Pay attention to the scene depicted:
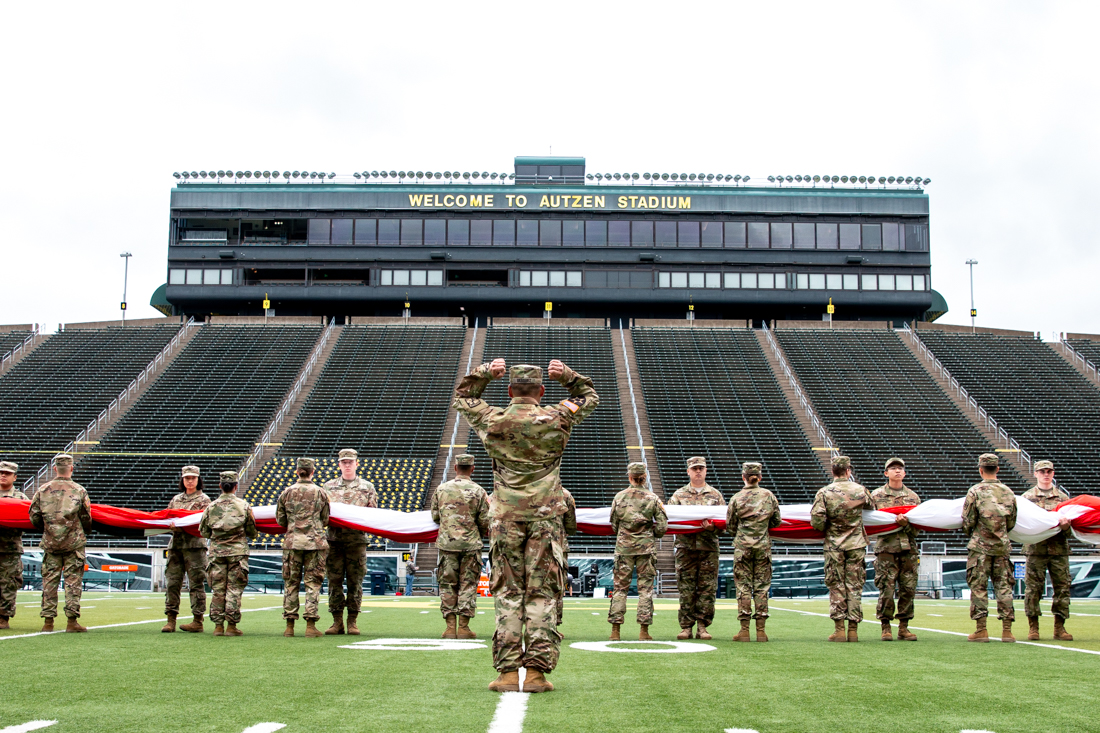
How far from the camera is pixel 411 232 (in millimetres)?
54281

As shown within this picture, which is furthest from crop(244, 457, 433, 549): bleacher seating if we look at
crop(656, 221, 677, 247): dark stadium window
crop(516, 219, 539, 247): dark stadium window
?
crop(656, 221, 677, 247): dark stadium window

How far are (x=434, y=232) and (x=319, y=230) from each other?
6.40 meters

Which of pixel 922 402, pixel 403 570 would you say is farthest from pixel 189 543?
pixel 922 402

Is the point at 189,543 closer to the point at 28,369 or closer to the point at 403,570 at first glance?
the point at 403,570

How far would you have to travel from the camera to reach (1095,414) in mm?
40625

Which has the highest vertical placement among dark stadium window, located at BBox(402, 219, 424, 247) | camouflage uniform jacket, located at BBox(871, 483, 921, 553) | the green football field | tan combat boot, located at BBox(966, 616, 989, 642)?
dark stadium window, located at BBox(402, 219, 424, 247)

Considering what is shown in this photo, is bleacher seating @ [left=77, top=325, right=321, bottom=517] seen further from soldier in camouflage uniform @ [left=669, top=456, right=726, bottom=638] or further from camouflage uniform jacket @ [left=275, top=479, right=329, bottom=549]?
soldier in camouflage uniform @ [left=669, top=456, right=726, bottom=638]

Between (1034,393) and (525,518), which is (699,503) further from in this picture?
(1034,393)

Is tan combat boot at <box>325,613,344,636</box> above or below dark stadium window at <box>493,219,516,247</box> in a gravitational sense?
below

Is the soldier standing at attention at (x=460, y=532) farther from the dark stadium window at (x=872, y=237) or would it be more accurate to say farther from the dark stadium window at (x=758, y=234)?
the dark stadium window at (x=872, y=237)

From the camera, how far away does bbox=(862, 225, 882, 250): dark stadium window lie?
54.1 meters

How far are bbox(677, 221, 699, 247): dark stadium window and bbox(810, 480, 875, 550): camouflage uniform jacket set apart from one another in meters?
42.5

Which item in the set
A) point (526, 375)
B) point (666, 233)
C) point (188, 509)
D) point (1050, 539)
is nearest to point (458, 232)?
point (666, 233)

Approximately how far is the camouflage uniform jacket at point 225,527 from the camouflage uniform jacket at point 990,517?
29.4 ft
